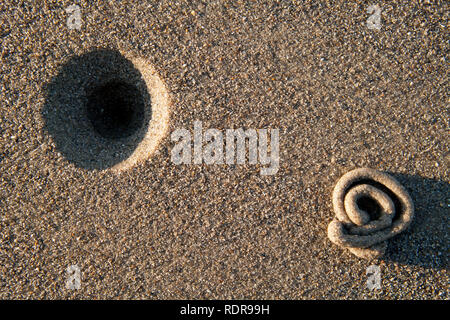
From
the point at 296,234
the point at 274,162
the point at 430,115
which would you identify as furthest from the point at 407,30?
the point at 296,234

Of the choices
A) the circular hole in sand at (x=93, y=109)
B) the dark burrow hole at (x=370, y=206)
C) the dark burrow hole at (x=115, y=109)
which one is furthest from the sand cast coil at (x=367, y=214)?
the dark burrow hole at (x=115, y=109)

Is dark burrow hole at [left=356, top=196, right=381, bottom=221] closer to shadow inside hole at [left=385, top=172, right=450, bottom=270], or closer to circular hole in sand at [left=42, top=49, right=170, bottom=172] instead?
shadow inside hole at [left=385, top=172, right=450, bottom=270]

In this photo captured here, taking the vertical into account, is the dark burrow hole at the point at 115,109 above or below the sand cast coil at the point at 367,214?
above

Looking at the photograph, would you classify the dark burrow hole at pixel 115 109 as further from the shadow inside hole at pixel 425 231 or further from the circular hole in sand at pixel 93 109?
the shadow inside hole at pixel 425 231

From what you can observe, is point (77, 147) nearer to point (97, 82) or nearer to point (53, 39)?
point (97, 82)

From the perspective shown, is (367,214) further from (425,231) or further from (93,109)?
(93,109)

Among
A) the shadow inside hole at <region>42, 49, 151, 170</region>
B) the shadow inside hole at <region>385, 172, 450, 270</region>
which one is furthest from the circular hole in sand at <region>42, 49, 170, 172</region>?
the shadow inside hole at <region>385, 172, 450, 270</region>
